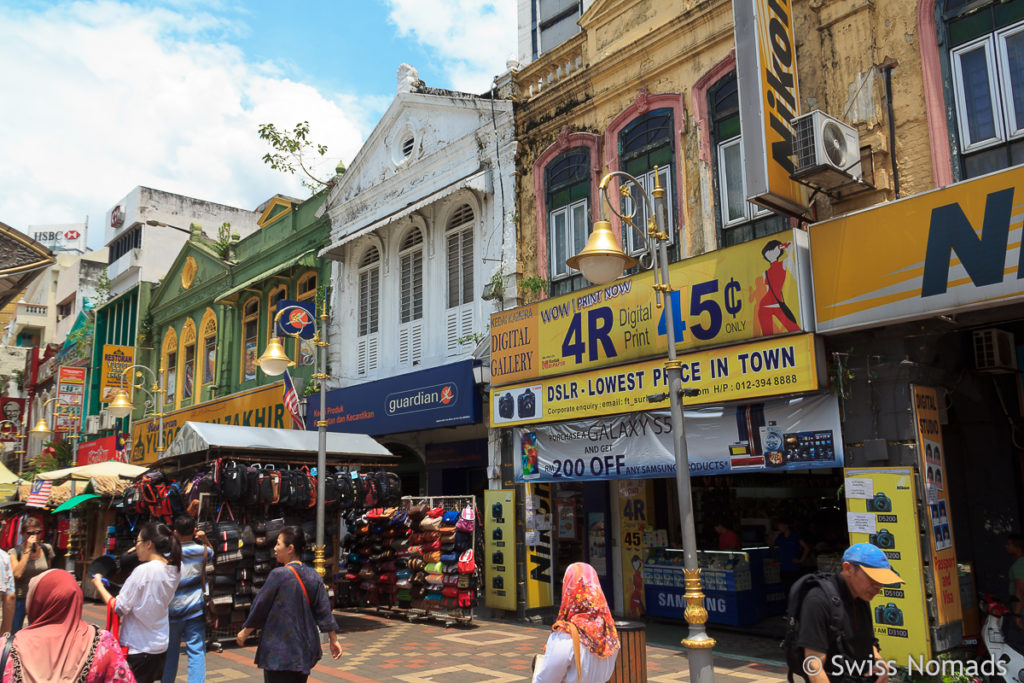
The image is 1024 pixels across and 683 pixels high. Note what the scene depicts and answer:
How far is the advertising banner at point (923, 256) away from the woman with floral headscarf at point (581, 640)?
599 cm

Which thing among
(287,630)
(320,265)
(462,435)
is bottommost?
(287,630)

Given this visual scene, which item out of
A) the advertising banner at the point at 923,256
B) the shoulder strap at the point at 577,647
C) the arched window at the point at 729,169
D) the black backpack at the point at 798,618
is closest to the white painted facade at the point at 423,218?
the arched window at the point at 729,169

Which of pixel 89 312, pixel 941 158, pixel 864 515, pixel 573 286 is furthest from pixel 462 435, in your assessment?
pixel 89 312

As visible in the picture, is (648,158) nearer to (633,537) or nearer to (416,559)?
(633,537)

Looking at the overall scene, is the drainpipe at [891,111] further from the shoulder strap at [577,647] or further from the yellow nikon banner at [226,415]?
the yellow nikon banner at [226,415]

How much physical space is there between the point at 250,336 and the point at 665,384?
16.2 m

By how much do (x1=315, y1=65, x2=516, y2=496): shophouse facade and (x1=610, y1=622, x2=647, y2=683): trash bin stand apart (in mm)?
8339

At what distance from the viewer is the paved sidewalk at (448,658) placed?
966cm

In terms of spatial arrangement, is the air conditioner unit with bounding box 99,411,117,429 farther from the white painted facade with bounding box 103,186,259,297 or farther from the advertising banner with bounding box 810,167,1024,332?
the advertising banner with bounding box 810,167,1024,332

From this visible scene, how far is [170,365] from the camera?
29.0m

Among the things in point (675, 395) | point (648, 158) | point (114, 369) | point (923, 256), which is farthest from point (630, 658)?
point (114, 369)

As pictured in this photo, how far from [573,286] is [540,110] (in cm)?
363

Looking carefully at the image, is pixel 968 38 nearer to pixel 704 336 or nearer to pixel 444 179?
pixel 704 336

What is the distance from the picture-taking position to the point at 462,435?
733 inches
